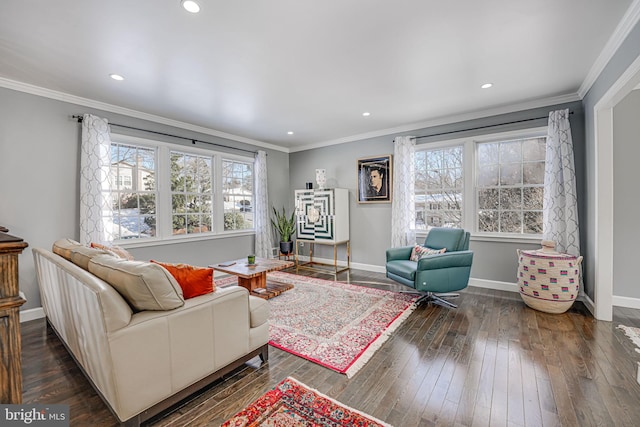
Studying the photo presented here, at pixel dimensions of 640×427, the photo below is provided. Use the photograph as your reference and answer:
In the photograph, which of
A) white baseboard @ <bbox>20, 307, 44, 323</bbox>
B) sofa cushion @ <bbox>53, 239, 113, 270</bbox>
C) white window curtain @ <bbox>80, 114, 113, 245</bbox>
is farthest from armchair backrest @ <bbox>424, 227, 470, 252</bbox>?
white baseboard @ <bbox>20, 307, 44, 323</bbox>

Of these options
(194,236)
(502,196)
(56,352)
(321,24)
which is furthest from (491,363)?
(194,236)

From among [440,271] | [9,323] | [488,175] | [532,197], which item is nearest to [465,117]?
[488,175]

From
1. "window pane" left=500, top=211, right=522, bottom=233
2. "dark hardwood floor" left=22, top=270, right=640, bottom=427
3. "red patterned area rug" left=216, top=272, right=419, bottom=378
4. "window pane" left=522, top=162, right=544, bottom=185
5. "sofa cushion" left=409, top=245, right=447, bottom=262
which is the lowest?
"dark hardwood floor" left=22, top=270, right=640, bottom=427

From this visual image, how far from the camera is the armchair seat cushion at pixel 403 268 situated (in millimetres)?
3301

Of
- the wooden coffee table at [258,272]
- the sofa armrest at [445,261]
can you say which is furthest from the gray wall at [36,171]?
the sofa armrest at [445,261]

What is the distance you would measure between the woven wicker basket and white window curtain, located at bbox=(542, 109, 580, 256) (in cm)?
37

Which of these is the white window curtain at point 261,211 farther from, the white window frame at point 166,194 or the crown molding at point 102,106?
the white window frame at point 166,194

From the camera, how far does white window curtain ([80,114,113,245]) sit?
131 inches

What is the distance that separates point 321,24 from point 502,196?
11.5 feet

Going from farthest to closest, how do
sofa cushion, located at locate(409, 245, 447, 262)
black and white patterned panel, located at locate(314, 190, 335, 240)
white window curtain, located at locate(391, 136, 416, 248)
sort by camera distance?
black and white patterned panel, located at locate(314, 190, 335, 240), white window curtain, located at locate(391, 136, 416, 248), sofa cushion, located at locate(409, 245, 447, 262)

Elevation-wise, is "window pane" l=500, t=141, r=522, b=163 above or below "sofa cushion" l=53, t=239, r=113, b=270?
above

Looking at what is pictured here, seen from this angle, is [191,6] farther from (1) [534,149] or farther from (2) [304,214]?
(1) [534,149]

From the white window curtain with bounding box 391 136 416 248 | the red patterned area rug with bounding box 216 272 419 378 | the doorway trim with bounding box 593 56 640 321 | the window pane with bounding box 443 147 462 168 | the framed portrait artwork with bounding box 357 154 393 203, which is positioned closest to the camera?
the red patterned area rug with bounding box 216 272 419 378

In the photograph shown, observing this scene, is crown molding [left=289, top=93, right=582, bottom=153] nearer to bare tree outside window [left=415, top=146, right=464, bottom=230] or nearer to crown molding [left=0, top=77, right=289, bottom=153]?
bare tree outside window [left=415, top=146, right=464, bottom=230]
